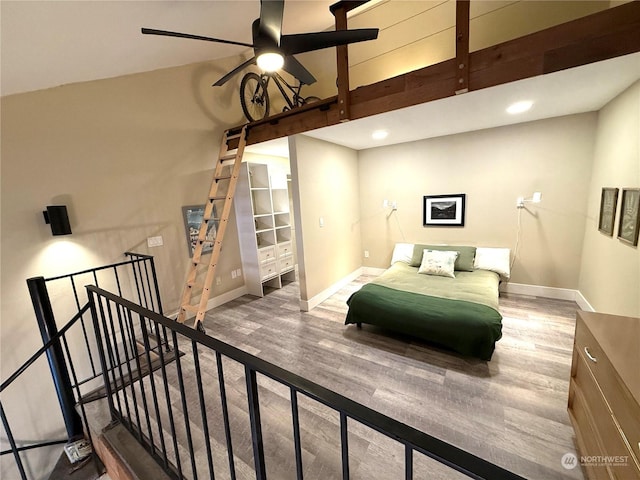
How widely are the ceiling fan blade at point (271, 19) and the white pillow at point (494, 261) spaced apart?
372cm

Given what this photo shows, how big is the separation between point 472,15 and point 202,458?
5.31 metres

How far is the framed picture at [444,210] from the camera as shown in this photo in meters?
4.12

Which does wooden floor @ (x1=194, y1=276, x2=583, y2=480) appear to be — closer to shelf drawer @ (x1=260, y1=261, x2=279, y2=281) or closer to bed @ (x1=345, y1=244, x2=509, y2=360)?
bed @ (x1=345, y1=244, x2=509, y2=360)

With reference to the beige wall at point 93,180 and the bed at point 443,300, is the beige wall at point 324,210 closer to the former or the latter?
the bed at point 443,300

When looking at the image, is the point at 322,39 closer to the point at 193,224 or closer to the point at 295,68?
the point at 295,68

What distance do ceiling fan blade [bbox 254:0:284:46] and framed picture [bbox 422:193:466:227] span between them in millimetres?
3403

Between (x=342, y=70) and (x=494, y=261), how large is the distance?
323 centimetres

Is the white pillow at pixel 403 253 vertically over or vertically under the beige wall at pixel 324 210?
under

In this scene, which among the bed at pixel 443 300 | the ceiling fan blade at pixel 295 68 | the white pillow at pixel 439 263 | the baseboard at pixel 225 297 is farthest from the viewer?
the baseboard at pixel 225 297

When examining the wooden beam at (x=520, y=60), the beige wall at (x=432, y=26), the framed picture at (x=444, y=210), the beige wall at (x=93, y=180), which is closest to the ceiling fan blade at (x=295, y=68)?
the wooden beam at (x=520, y=60)

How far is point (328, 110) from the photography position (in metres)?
2.85

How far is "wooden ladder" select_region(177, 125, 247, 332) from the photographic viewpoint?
321cm

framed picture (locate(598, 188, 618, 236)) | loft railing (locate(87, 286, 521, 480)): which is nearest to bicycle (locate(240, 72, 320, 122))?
loft railing (locate(87, 286, 521, 480))

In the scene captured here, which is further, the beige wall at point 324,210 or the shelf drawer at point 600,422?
the beige wall at point 324,210
